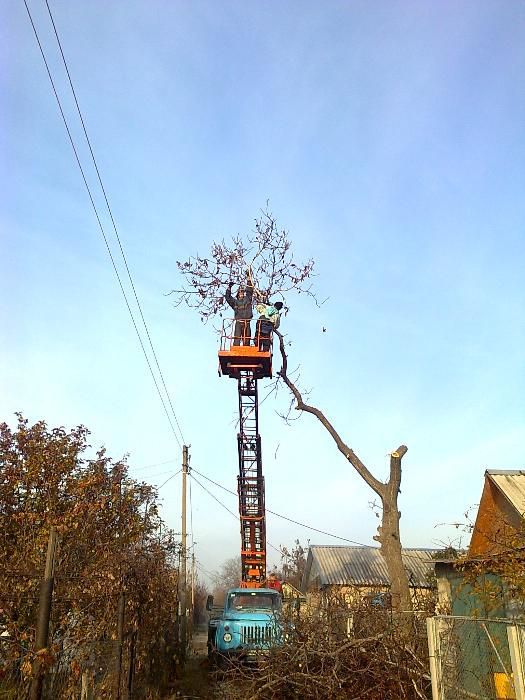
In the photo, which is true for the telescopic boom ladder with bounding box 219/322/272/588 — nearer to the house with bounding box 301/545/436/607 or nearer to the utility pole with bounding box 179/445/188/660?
the utility pole with bounding box 179/445/188/660

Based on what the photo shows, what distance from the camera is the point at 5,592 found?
21.9 feet

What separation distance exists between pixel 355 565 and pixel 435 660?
3107 cm

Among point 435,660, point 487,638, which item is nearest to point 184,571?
point 487,638

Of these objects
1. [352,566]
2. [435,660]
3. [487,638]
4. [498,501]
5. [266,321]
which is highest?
[266,321]

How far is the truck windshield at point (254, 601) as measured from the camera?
14.2 metres

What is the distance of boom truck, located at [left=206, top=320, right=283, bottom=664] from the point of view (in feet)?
43.7

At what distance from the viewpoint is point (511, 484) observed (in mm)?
14953

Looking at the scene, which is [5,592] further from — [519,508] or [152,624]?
[519,508]

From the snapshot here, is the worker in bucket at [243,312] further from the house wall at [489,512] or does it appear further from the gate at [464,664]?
the gate at [464,664]

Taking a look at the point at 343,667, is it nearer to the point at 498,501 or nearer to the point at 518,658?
the point at 518,658

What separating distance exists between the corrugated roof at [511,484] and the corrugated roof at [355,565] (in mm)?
18419

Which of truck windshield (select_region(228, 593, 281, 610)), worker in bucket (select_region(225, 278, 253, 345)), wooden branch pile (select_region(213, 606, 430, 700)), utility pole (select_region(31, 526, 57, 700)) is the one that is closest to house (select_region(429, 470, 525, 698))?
wooden branch pile (select_region(213, 606, 430, 700))

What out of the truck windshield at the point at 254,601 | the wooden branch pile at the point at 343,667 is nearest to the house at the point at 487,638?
the wooden branch pile at the point at 343,667

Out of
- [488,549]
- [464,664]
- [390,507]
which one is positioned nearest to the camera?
[464,664]
